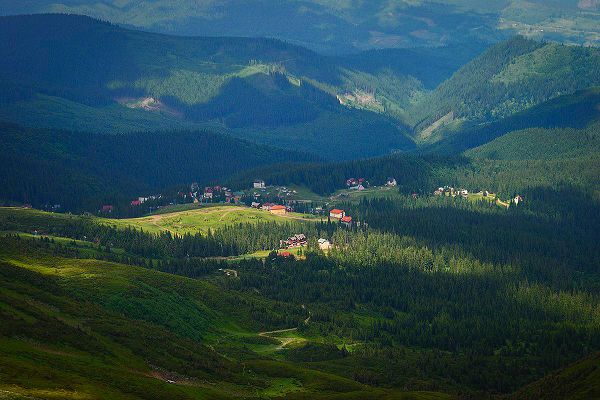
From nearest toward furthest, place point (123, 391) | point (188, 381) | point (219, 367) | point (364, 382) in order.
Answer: point (123, 391), point (188, 381), point (219, 367), point (364, 382)

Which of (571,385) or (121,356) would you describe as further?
(121,356)

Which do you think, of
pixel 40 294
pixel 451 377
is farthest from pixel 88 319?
pixel 451 377

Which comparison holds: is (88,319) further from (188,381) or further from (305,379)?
(305,379)

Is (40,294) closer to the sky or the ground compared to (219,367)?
closer to the sky

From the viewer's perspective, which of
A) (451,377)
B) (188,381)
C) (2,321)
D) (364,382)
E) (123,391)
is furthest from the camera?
(451,377)

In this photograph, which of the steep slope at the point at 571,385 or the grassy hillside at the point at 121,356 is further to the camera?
the steep slope at the point at 571,385

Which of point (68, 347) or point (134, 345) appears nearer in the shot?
point (68, 347)

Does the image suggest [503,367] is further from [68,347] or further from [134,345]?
[68,347]

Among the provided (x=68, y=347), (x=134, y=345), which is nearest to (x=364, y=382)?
(x=134, y=345)

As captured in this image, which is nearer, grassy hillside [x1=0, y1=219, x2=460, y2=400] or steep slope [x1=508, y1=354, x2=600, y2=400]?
grassy hillside [x1=0, y1=219, x2=460, y2=400]

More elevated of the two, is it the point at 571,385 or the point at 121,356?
the point at 121,356
